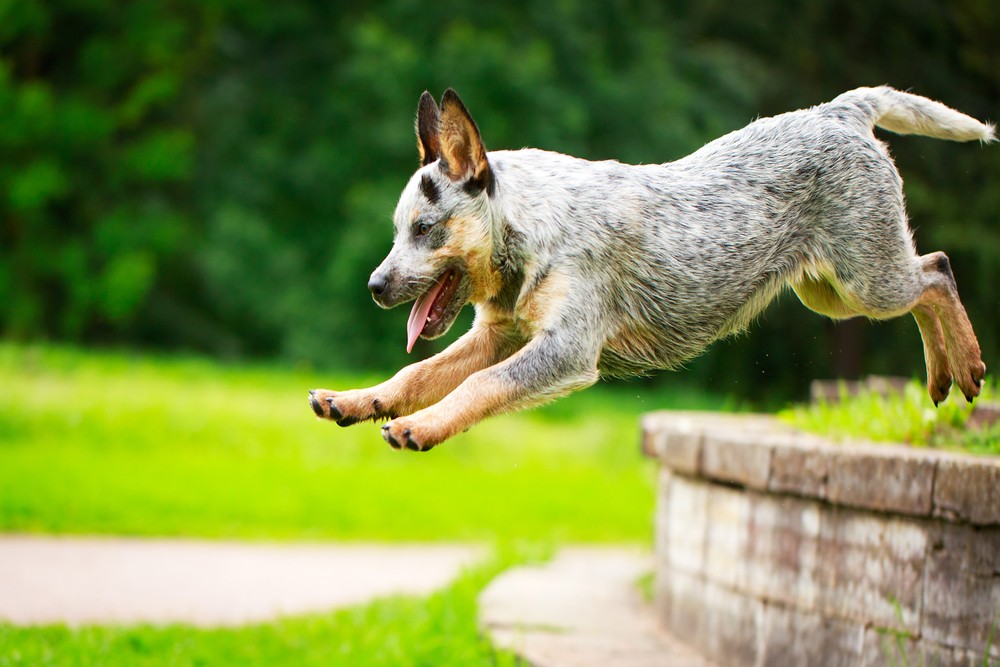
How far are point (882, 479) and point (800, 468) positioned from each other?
1.62ft

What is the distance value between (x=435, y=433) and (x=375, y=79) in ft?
71.5

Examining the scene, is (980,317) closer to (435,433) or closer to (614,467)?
(614,467)

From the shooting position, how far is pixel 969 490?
463cm

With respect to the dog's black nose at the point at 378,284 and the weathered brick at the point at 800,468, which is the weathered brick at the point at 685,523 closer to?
the weathered brick at the point at 800,468

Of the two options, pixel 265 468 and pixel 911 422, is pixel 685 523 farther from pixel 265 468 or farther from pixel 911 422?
pixel 265 468

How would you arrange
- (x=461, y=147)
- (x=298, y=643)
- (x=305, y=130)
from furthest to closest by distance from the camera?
(x=305, y=130)
(x=298, y=643)
(x=461, y=147)

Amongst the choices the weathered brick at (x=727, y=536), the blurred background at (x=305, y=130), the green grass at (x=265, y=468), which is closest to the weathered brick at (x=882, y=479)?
the weathered brick at (x=727, y=536)

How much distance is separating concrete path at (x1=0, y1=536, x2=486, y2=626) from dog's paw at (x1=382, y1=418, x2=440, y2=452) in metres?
5.19

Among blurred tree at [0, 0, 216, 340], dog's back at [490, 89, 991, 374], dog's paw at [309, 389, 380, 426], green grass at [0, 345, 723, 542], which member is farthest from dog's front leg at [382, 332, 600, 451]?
blurred tree at [0, 0, 216, 340]

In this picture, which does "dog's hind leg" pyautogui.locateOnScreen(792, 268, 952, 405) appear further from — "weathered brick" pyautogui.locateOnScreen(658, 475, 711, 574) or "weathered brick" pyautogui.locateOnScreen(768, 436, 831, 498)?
"weathered brick" pyautogui.locateOnScreen(658, 475, 711, 574)

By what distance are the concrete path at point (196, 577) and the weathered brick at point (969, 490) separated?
4.73 metres

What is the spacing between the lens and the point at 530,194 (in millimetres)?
3070

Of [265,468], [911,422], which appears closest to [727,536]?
[911,422]

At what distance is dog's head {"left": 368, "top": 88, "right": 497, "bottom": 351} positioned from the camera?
2951 mm
